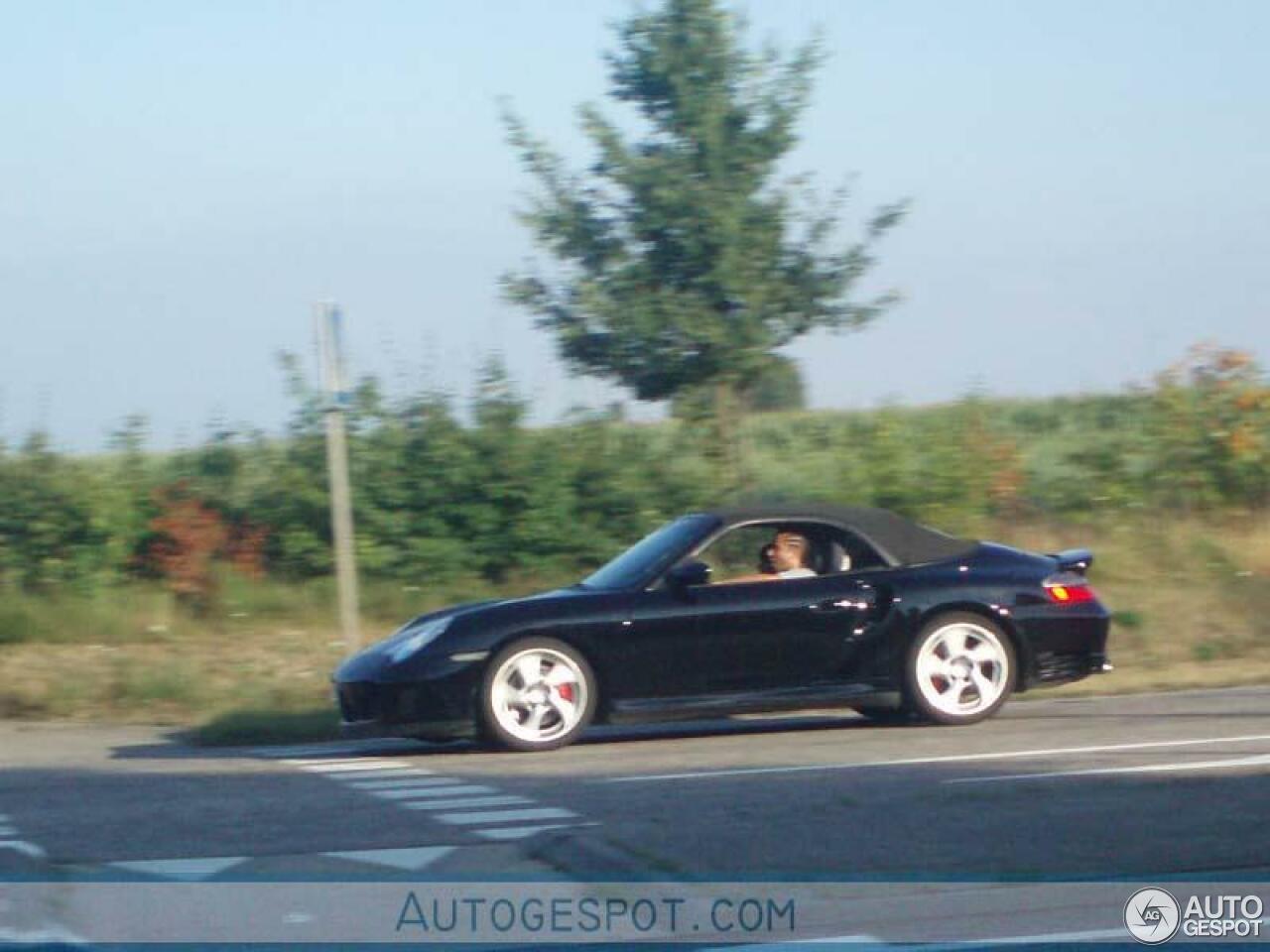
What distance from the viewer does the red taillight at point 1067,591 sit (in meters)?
11.5

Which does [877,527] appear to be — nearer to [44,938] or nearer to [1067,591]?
[1067,591]

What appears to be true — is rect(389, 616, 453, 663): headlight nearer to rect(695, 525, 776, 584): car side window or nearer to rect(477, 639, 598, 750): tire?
rect(477, 639, 598, 750): tire

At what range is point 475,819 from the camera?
8.30 m

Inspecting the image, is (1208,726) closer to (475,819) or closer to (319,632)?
(475,819)

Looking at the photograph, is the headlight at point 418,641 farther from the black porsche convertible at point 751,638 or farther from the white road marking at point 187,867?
the white road marking at point 187,867

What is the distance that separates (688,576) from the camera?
11.0 metres

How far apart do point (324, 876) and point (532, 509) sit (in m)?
11.6

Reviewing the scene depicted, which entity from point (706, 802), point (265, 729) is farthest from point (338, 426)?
point (706, 802)

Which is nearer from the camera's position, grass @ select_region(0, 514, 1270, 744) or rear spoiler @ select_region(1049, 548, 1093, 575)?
rear spoiler @ select_region(1049, 548, 1093, 575)

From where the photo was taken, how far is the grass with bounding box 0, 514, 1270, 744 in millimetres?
13797

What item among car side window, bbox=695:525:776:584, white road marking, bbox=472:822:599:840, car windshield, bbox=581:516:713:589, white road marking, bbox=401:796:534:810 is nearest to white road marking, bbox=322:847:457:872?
white road marking, bbox=472:822:599:840

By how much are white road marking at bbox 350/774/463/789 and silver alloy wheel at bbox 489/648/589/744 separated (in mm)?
979

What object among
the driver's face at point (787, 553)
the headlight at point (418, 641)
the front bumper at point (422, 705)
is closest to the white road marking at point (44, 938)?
the front bumper at point (422, 705)

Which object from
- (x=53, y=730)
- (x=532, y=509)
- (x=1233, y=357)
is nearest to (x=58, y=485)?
(x=532, y=509)
